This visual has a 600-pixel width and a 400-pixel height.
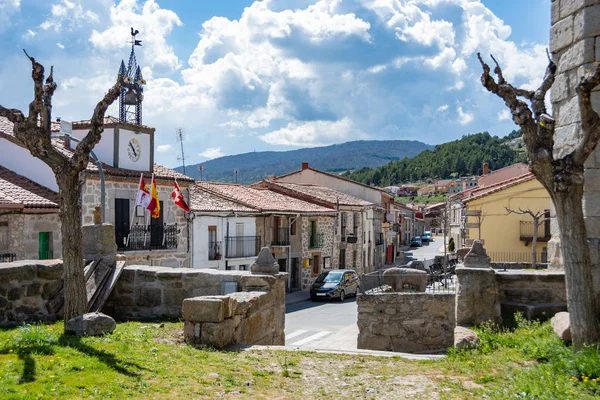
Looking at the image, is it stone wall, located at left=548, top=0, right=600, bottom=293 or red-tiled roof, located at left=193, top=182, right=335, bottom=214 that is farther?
red-tiled roof, located at left=193, top=182, right=335, bottom=214

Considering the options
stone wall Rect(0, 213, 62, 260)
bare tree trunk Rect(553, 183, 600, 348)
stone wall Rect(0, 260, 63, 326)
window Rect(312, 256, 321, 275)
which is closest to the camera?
bare tree trunk Rect(553, 183, 600, 348)

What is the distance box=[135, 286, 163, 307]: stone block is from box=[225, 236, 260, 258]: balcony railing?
21.5 metres

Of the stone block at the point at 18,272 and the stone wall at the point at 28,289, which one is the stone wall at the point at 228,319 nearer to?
the stone wall at the point at 28,289

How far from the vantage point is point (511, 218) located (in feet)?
114

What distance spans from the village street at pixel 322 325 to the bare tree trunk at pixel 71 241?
743 cm

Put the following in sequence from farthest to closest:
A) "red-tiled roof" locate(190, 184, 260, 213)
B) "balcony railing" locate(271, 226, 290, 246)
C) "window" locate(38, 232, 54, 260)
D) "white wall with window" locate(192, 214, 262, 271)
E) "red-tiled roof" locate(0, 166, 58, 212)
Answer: "balcony railing" locate(271, 226, 290, 246)
"red-tiled roof" locate(190, 184, 260, 213)
"white wall with window" locate(192, 214, 262, 271)
"window" locate(38, 232, 54, 260)
"red-tiled roof" locate(0, 166, 58, 212)

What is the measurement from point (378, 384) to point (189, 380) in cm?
184

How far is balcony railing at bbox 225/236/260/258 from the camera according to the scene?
1239 inches

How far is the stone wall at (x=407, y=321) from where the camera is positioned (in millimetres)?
12318

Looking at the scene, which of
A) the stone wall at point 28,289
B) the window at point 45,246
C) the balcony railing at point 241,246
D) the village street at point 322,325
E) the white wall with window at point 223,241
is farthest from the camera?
the balcony railing at point 241,246

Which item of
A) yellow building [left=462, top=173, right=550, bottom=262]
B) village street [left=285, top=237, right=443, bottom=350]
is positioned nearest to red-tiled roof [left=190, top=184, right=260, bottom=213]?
village street [left=285, top=237, right=443, bottom=350]

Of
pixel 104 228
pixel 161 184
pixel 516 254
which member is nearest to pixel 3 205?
pixel 161 184

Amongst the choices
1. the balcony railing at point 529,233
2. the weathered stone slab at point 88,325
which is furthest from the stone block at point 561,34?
the balcony railing at point 529,233

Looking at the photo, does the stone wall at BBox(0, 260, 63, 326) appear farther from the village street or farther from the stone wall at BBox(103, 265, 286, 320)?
the village street
